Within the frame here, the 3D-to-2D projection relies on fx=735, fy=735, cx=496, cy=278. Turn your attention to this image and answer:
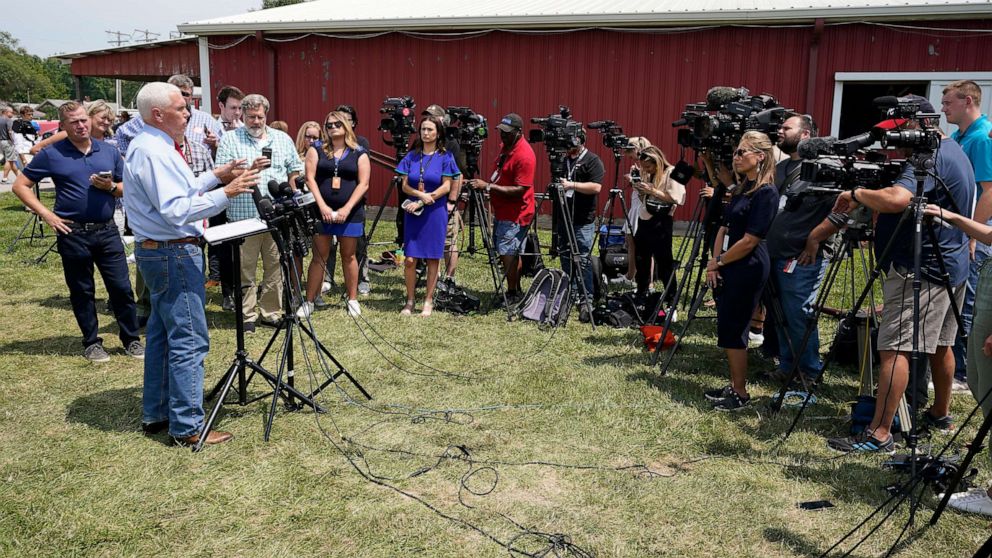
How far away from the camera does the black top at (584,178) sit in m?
6.51

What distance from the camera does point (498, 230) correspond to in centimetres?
678

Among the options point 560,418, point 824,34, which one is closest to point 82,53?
point 824,34

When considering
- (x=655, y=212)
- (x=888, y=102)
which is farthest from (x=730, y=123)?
(x=655, y=212)

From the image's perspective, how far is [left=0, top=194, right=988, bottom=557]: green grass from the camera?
298 cm

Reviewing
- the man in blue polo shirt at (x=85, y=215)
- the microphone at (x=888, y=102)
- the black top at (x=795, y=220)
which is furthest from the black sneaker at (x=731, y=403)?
the man in blue polo shirt at (x=85, y=215)

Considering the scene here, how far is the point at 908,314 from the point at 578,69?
26.8 ft

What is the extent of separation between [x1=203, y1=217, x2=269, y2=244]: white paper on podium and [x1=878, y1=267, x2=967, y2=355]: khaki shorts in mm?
3199

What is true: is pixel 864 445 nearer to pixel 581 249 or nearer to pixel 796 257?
pixel 796 257

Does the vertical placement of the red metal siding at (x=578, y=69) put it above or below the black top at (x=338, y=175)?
above

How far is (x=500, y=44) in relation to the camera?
11367 mm

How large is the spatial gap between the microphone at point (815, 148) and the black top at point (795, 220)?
17.0 inches

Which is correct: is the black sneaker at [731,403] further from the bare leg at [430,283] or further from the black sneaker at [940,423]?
the bare leg at [430,283]

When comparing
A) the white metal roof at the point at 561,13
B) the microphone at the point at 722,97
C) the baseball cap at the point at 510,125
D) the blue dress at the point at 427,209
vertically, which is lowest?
the blue dress at the point at 427,209

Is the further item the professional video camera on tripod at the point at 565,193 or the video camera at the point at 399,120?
the video camera at the point at 399,120
